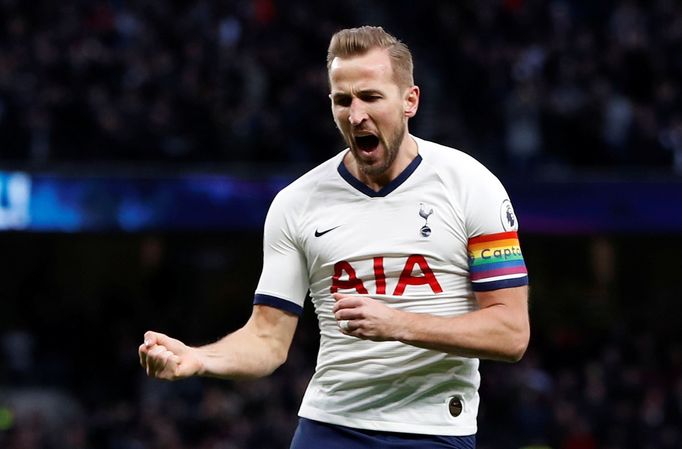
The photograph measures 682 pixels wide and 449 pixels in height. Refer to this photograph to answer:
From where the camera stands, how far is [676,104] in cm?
1661

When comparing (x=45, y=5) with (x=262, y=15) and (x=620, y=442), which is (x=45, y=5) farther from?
(x=620, y=442)

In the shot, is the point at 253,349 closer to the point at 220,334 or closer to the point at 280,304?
the point at 280,304

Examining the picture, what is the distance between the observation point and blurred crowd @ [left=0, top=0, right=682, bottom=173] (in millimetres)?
15883

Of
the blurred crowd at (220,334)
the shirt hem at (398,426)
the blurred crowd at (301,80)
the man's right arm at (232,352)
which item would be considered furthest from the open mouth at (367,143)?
the blurred crowd at (301,80)

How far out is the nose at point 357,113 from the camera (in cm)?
454

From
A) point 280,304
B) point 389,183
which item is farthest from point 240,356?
point 389,183

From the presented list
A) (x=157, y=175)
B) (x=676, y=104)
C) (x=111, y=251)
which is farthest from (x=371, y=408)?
(x=111, y=251)

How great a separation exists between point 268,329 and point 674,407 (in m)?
10.5

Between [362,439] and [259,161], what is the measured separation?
11.3 m

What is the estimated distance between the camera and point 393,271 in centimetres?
466

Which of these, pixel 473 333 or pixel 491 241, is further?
pixel 491 241

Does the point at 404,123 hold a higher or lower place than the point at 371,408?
higher

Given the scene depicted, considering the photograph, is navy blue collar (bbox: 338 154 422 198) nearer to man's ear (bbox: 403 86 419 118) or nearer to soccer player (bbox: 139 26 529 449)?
soccer player (bbox: 139 26 529 449)

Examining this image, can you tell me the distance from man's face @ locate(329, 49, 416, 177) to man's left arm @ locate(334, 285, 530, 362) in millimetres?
598
